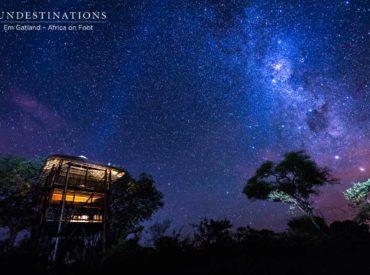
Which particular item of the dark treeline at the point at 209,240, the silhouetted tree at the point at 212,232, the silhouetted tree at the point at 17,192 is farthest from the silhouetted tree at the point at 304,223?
the silhouetted tree at the point at 17,192

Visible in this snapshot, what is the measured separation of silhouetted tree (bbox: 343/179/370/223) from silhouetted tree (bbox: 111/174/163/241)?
20153 millimetres

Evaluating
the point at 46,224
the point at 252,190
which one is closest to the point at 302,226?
the point at 252,190

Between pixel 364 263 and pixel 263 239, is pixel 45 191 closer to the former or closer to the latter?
pixel 263 239

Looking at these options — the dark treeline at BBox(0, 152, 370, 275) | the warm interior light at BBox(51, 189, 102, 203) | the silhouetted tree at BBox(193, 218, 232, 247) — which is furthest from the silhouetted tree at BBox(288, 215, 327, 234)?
the warm interior light at BBox(51, 189, 102, 203)

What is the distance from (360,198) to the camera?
2164 centimetres

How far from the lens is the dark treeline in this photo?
28.1 ft

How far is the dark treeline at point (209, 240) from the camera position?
337 inches

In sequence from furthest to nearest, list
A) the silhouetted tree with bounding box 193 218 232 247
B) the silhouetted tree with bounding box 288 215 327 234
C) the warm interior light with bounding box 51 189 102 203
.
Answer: the silhouetted tree with bounding box 288 215 327 234
the warm interior light with bounding box 51 189 102 203
the silhouetted tree with bounding box 193 218 232 247

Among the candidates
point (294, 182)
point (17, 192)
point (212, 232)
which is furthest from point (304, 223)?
point (17, 192)

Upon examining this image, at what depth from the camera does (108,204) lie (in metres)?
18.6

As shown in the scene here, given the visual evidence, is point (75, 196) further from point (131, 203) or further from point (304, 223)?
point (304, 223)

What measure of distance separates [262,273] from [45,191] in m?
18.0

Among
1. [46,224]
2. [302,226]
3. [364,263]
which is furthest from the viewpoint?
[302,226]

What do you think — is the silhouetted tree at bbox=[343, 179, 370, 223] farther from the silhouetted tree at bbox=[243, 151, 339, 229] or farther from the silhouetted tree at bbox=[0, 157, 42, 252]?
the silhouetted tree at bbox=[0, 157, 42, 252]
